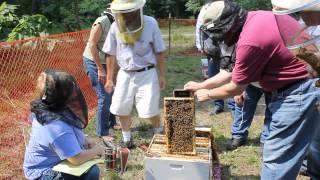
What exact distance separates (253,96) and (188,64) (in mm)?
6204

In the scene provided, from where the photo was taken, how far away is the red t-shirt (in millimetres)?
2896

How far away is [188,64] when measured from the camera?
11.0 metres

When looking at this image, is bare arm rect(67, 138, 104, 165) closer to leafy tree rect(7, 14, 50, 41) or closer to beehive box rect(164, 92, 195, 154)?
beehive box rect(164, 92, 195, 154)

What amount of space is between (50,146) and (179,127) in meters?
1.22

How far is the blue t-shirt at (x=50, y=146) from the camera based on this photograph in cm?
306

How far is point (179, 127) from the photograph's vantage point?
12.3 feet

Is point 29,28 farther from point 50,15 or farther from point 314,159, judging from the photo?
point 50,15

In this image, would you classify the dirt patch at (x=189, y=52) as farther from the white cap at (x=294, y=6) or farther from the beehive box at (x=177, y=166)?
the white cap at (x=294, y=6)

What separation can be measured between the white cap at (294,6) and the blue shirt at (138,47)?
2185 mm

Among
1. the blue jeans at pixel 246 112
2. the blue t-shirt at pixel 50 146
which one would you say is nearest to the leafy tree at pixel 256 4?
the blue jeans at pixel 246 112

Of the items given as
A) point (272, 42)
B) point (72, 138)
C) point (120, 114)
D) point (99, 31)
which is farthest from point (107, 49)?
point (272, 42)

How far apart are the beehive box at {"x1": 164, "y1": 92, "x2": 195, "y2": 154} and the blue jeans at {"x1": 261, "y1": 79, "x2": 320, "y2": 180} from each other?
0.75 metres

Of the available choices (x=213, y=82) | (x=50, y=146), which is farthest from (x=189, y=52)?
(x=50, y=146)

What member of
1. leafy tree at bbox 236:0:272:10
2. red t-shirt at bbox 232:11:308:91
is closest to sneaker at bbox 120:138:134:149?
red t-shirt at bbox 232:11:308:91
